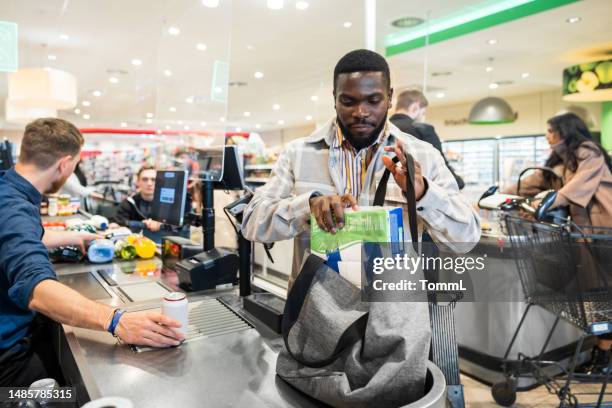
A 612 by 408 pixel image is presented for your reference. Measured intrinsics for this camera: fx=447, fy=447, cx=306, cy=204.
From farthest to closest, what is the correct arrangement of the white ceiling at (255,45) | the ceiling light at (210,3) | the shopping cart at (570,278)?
the white ceiling at (255,45) → the ceiling light at (210,3) → the shopping cart at (570,278)

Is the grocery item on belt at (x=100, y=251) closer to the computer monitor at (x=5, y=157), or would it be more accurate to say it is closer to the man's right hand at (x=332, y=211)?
the man's right hand at (x=332, y=211)

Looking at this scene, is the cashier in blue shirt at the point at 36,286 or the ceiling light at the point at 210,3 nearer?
the cashier in blue shirt at the point at 36,286

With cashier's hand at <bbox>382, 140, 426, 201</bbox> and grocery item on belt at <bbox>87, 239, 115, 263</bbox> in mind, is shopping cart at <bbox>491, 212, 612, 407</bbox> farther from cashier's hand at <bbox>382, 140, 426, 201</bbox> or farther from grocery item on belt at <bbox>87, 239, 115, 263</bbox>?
grocery item on belt at <bbox>87, 239, 115, 263</bbox>

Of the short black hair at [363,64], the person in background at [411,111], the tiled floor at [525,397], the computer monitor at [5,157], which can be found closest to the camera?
the short black hair at [363,64]

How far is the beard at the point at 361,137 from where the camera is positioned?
4.06 feet

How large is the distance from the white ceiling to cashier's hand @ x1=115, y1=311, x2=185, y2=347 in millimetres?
2167

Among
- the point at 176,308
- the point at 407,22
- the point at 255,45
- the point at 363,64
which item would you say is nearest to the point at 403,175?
the point at 363,64

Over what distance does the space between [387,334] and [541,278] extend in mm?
1920

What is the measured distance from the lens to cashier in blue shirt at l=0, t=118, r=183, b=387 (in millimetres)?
1249

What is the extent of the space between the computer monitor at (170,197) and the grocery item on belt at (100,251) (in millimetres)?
323

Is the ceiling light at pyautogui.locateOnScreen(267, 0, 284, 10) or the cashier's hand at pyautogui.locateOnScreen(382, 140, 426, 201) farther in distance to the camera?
the ceiling light at pyautogui.locateOnScreen(267, 0, 284, 10)

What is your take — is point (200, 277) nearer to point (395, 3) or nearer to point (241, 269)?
point (241, 269)

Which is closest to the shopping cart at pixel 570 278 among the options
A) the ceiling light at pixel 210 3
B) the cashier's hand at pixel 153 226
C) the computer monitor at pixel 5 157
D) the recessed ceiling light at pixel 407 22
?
the cashier's hand at pixel 153 226

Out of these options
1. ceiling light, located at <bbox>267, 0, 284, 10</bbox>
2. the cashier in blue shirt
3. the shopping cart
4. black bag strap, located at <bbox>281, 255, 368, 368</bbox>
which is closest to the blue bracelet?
the cashier in blue shirt
